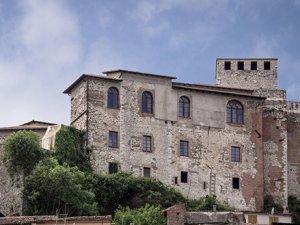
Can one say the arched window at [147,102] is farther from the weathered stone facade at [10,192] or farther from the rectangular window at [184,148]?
the weathered stone facade at [10,192]

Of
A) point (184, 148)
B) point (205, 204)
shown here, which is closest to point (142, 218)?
point (205, 204)

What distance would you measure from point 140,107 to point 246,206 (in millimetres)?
8766

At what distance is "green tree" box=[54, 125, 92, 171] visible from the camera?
6103 centimetres

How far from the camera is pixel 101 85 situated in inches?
2489

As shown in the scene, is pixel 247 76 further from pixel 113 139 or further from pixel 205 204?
pixel 113 139

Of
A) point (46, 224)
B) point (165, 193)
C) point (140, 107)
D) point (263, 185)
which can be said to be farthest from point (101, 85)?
point (46, 224)

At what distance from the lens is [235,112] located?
66.7 meters

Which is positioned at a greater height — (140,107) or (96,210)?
(140,107)

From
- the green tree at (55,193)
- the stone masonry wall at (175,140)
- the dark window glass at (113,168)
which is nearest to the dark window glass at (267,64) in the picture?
the stone masonry wall at (175,140)

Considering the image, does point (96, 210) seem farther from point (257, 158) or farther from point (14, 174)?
point (257, 158)

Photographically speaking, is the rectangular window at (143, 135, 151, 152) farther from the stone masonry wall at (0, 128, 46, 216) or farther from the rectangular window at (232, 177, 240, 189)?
the stone masonry wall at (0, 128, 46, 216)

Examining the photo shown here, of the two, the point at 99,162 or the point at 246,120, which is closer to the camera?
the point at 99,162

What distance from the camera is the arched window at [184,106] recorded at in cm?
6525

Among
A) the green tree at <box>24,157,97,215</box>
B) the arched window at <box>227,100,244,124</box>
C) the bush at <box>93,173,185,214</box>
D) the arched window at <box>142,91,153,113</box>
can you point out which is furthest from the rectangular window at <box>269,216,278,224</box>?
the arched window at <box>142,91,153,113</box>
